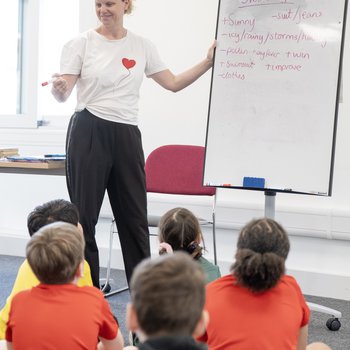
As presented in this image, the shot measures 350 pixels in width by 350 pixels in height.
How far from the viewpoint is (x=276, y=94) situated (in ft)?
9.78

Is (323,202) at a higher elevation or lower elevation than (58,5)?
lower

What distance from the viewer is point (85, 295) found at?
156 cm

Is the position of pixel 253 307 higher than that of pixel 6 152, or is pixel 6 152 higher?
pixel 6 152

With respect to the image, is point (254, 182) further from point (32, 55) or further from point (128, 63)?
point (32, 55)

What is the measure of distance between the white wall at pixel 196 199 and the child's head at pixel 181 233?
1.79m

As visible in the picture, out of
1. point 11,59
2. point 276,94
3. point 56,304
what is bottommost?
point 56,304

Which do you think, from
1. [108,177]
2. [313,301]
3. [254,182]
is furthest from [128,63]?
[313,301]

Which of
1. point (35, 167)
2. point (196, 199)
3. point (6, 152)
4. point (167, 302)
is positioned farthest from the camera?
point (196, 199)

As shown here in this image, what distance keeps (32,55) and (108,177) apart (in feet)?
7.08

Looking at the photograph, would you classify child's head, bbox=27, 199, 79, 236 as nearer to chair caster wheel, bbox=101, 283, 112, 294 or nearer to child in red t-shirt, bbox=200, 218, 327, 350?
child in red t-shirt, bbox=200, 218, 327, 350

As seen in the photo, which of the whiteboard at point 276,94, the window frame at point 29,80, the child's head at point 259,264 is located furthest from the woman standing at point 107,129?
the window frame at point 29,80

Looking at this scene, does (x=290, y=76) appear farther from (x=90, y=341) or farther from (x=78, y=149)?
(x=90, y=341)

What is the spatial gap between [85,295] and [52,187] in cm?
319

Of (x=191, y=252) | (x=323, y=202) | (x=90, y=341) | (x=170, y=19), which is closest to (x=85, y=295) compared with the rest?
(x=90, y=341)
